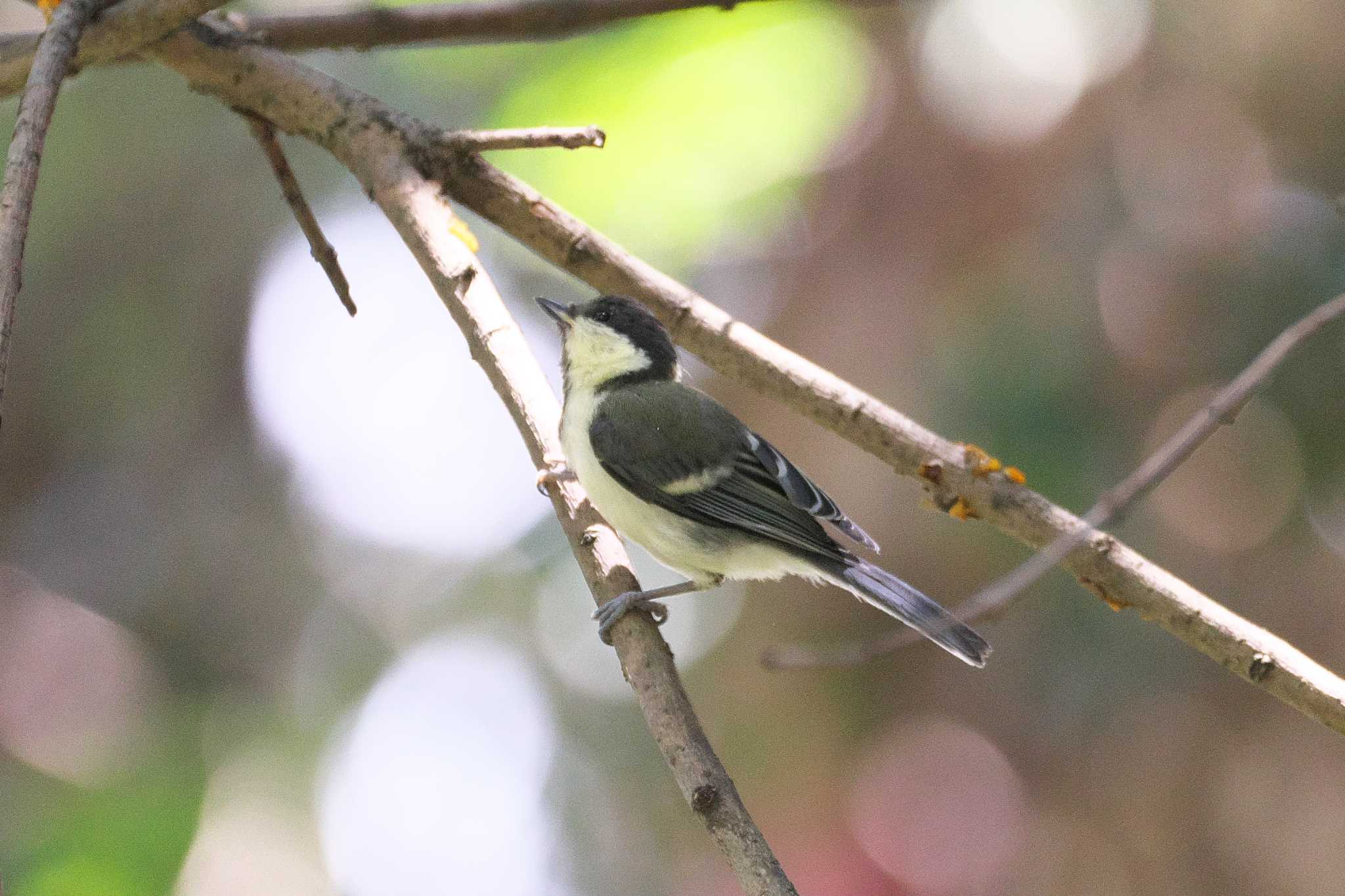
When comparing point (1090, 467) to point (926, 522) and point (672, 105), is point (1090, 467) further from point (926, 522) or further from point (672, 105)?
point (672, 105)

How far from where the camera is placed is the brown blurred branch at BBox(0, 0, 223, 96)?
207cm

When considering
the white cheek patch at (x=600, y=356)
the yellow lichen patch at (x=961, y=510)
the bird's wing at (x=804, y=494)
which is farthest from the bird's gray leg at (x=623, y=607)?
the white cheek patch at (x=600, y=356)

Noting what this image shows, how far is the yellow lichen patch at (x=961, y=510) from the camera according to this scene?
189cm

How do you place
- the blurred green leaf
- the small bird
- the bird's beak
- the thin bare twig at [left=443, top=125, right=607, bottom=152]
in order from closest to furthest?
1. the thin bare twig at [left=443, top=125, right=607, bottom=152]
2. the small bird
3. the bird's beak
4. the blurred green leaf

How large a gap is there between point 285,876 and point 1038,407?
9.48 ft

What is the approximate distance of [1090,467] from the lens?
9.87 ft

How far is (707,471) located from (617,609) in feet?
2.44

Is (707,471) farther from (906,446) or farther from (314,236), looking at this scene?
(314,236)

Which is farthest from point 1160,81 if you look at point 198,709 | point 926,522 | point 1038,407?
point 198,709

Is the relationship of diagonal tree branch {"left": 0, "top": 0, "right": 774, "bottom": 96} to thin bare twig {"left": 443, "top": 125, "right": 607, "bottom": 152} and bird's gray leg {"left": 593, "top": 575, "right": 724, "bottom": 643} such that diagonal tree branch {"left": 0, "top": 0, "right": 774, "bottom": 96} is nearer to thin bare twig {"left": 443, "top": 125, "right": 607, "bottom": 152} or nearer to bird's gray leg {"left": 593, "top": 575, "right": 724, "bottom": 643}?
thin bare twig {"left": 443, "top": 125, "right": 607, "bottom": 152}

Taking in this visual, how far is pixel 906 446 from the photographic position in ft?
6.34

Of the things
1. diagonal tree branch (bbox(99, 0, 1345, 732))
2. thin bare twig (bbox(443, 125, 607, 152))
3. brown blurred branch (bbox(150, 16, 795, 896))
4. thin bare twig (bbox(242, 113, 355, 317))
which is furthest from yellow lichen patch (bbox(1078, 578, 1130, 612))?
thin bare twig (bbox(242, 113, 355, 317))

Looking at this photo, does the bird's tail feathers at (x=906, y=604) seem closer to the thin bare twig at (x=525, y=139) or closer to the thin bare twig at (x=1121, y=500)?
the thin bare twig at (x=1121, y=500)

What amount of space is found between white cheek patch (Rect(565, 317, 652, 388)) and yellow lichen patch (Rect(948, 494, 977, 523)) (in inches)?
43.2
